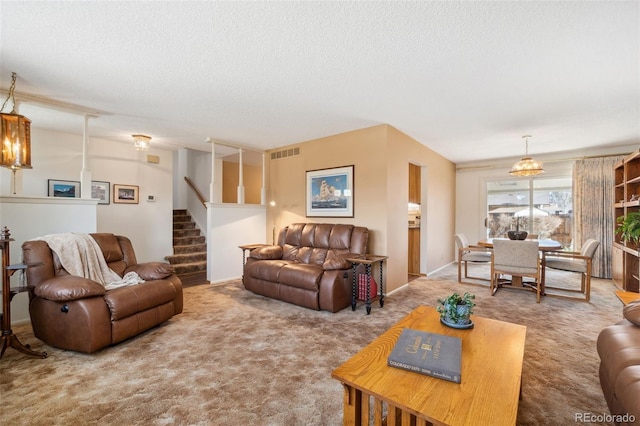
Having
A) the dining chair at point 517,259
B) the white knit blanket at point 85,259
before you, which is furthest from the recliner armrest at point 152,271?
the dining chair at point 517,259

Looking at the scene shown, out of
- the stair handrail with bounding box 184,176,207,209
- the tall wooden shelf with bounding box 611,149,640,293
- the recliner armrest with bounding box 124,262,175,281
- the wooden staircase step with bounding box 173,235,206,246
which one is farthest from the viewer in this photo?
the stair handrail with bounding box 184,176,207,209

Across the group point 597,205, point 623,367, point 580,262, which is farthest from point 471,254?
point 623,367

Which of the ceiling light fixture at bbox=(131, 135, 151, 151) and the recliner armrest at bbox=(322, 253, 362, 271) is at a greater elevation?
the ceiling light fixture at bbox=(131, 135, 151, 151)

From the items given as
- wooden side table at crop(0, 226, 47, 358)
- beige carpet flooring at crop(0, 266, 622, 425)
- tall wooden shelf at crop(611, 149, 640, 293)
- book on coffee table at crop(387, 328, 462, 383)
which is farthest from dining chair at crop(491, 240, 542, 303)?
wooden side table at crop(0, 226, 47, 358)

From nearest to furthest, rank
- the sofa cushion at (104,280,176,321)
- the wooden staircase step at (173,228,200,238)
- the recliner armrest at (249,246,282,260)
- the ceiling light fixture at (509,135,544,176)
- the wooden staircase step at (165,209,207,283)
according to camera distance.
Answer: the sofa cushion at (104,280,176,321) < the recliner armrest at (249,246,282,260) < the ceiling light fixture at (509,135,544,176) < the wooden staircase step at (165,209,207,283) < the wooden staircase step at (173,228,200,238)

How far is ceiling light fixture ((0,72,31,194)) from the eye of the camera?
8.31 feet

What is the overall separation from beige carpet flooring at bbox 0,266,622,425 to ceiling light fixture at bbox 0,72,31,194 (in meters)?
1.69

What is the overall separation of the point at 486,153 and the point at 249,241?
17.4ft

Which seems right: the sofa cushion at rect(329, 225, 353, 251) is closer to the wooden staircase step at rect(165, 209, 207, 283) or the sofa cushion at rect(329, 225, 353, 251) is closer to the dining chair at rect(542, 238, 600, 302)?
the wooden staircase step at rect(165, 209, 207, 283)

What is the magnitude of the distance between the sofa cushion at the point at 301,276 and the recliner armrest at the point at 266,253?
692 millimetres

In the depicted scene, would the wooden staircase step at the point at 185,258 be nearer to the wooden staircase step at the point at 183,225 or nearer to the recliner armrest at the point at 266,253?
the wooden staircase step at the point at 183,225

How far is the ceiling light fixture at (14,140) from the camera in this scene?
99.7 inches

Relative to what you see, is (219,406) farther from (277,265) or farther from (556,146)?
(556,146)

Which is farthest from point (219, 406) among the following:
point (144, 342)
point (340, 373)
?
point (144, 342)
